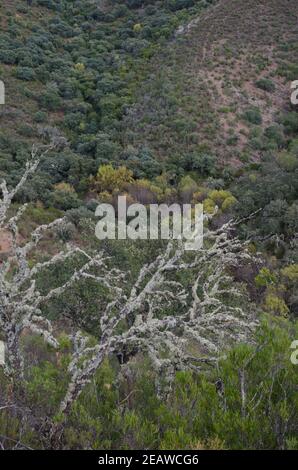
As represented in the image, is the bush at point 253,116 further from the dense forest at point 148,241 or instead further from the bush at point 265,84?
the bush at point 265,84

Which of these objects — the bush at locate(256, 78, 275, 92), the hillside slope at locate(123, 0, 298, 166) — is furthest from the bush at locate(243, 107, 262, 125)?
the bush at locate(256, 78, 275, 92)

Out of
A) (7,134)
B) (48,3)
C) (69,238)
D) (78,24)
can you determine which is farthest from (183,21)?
(69,238)

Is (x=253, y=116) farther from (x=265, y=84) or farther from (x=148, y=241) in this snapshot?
(x=148, y=241)

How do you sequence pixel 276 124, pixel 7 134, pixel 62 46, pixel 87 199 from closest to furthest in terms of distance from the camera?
pixel 87 199, pixel 7 134, pixel 276 124, pixel 62 46

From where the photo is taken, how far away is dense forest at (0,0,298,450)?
3.26 m

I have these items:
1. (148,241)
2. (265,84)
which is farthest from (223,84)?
(148,241)

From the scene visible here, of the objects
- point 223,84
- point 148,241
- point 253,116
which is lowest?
point 148,241

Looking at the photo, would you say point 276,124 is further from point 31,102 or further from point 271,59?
point 31,102

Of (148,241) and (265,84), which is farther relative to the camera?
(265,84)

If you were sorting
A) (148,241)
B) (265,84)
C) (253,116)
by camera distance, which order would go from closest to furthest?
1. (148,241)
2. (253,116)
3. (265,84)

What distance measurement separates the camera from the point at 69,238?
1956 centimetres

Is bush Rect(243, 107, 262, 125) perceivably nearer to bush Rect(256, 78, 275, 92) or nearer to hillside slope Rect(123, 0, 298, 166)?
hillside slope Rect(123, 0, 298, 166)

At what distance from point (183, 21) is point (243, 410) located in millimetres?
43485

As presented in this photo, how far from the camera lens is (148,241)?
10375mm
